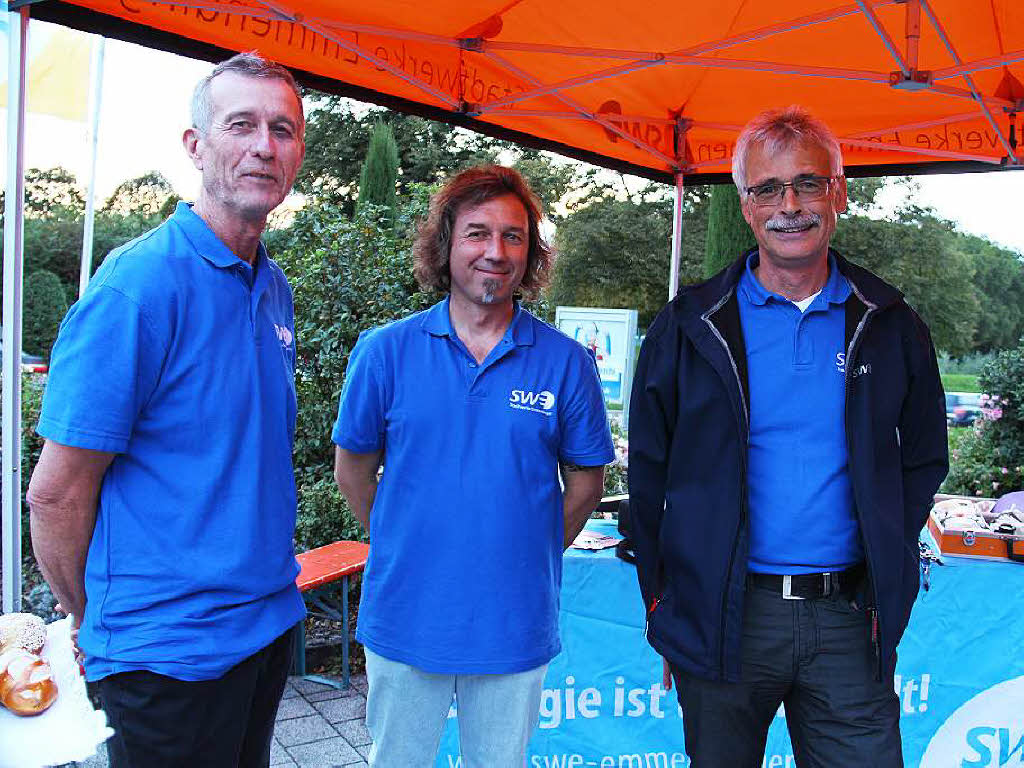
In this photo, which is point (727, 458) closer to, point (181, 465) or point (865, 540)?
point (865, 540)

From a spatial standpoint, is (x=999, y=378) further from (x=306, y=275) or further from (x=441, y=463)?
(x=441, y=463)

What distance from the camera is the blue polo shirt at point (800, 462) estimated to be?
6.63 feet

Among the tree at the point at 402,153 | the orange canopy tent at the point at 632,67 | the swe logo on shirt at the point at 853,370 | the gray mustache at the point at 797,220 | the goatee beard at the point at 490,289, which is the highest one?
the tree at the point at 402,153

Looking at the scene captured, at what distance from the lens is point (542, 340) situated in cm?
221

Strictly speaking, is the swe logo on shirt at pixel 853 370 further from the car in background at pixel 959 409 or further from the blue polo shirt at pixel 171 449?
the car in background at pixel 959 409

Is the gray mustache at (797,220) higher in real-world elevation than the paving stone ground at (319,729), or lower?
higher

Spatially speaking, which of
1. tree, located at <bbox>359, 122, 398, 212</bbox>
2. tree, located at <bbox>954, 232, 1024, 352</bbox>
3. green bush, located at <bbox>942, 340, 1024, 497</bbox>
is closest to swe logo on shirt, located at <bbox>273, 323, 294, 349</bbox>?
green bush, located at <bbox>942, 340, 1024, 497</bbox>

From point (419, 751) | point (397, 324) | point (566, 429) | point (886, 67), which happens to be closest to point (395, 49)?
point (397, 324)

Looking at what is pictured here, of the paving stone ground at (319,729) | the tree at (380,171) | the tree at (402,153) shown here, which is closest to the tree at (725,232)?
the tree at (380,171)

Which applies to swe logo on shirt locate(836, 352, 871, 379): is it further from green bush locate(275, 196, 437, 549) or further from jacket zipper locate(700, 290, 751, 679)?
green bush locate(275, 196, 437, 549)

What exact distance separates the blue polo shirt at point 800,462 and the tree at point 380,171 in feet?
44.6

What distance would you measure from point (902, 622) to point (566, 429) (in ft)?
3.03

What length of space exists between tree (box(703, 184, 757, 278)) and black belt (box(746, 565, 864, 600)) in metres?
9.58

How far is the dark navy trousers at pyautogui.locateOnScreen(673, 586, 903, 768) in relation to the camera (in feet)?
6.65
